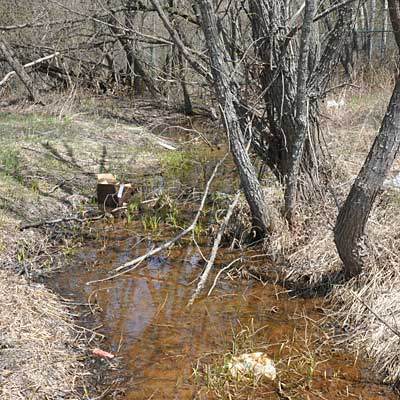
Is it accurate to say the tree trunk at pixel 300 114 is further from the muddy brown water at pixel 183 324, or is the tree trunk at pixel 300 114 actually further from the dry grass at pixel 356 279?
the muddy brown water at pixel 183 324

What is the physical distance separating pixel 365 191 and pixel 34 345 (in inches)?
109

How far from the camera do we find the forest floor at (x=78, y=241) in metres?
4.15

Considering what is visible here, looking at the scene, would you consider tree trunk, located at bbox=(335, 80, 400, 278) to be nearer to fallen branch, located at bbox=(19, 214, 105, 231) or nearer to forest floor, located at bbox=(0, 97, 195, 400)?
forest floor, located at bbox=(0, 97, 195, 400)

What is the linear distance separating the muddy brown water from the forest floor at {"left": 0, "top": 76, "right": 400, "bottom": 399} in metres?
0.24

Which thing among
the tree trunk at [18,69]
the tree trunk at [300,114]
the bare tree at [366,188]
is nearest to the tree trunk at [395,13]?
the bare tree at [366,188]

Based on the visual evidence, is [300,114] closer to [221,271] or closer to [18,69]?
[221,271]

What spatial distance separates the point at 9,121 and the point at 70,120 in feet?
3.89

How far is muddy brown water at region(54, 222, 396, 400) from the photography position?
13.3 ft

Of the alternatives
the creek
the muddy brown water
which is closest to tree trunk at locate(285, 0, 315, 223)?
the creek

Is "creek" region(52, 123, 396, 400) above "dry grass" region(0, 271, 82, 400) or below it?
below

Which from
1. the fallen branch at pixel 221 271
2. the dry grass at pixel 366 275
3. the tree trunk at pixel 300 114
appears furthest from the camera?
the fallen branch at pixel 221 271

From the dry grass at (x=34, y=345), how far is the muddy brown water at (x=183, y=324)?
0.99 feet

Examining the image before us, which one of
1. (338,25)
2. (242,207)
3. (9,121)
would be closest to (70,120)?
(9,121)

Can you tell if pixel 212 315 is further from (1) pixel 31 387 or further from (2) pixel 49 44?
(2) pixel 49 44
